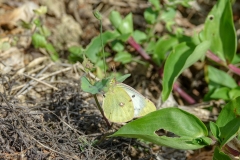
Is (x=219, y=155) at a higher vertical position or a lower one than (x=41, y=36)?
lower

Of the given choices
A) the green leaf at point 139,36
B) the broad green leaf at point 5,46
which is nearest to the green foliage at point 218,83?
the green leaf at point 139,36

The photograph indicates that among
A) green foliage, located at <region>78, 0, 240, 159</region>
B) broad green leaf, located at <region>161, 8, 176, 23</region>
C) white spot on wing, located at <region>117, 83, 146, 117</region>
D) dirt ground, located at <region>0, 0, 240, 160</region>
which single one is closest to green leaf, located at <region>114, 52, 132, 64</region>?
green foliage, located at <region>78, 0, 240, 159</region>

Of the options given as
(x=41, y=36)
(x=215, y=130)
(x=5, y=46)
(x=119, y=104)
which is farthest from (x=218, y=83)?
(x=5, y=46)

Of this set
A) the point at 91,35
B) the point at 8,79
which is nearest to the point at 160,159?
the point at 8,79

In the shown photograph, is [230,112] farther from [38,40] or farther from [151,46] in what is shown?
[38,40]

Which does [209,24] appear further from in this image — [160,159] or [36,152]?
[36,152]

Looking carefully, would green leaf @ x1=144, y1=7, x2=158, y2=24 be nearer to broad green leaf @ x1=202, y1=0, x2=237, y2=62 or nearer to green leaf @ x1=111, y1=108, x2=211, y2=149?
broad green leaf @ x1=202, y1=0, x2=237, y2=62
